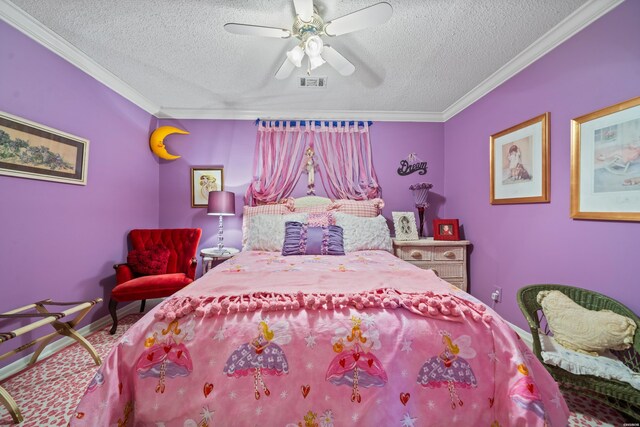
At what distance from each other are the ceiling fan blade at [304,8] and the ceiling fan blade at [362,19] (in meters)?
0.14

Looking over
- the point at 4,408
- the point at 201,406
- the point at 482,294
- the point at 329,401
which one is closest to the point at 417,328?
the point at 329,401

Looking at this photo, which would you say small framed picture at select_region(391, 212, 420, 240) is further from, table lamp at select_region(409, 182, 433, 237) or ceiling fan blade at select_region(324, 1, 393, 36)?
ceiling fan blade at select_region(324, 1, 393, 36)

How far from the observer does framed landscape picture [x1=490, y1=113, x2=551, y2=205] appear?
7.37ft

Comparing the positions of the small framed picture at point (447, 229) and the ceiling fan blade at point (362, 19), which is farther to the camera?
the small framed picture at point (447, 229)

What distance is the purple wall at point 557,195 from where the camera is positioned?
1.70 m

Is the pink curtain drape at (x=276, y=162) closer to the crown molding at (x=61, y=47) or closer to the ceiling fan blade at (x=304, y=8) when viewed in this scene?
the crown molding at (x=61, y=47)

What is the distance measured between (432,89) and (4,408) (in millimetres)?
4612

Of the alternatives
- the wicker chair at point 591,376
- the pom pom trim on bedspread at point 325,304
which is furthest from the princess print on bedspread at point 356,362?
the wicker chair at point 591,376

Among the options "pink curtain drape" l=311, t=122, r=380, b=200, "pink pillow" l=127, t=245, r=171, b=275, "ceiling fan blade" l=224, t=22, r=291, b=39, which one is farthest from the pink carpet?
"pink curtain drape" l=311, t=122, r=380, b=200

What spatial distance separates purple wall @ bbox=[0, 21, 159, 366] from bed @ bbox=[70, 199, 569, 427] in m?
1.64

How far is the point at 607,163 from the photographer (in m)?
1.76

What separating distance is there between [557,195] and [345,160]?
2.38 metres

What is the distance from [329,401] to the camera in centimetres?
120

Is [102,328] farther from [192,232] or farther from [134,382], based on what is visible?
[134,382]
